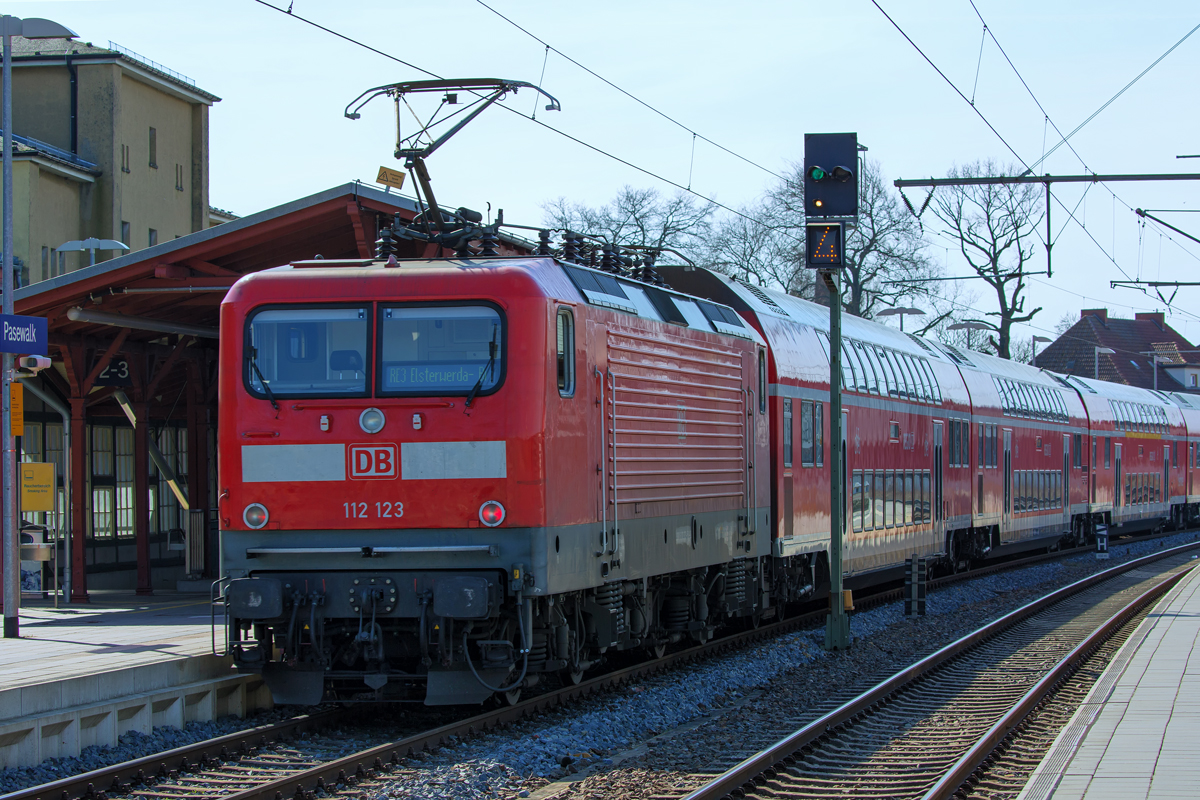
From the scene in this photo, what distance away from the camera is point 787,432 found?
16125 millimetres

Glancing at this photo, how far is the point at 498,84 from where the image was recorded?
11742mm

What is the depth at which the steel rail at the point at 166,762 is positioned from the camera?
7.66 meters

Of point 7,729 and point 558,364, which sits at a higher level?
point 558,364

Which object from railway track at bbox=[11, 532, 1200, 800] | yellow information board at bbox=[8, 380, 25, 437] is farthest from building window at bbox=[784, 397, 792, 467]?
yellow information board at bbox=[8, 380, 25, 437]

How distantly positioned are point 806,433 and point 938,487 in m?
6.68

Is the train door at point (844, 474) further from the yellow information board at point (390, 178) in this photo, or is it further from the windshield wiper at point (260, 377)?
the windshield wiper at point (260, 377)

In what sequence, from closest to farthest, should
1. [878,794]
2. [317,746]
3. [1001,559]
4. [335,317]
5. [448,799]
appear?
[448,799], [878,794], [317,746], [335,317], [1001,559]

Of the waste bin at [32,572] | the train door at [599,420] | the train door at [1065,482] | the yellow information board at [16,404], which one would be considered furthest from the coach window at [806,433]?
the train door at [1065,482]

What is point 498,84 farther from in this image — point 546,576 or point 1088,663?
point 1088,663

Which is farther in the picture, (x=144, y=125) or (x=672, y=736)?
(x=144, y=125)

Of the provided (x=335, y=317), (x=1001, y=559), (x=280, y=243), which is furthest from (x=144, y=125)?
(x=335, y=317)

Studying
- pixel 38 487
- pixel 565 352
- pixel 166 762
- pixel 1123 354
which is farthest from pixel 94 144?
pixel 1123 354

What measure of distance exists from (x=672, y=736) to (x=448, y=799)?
9.04 ft

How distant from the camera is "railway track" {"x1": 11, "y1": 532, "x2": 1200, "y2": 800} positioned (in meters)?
7.84
